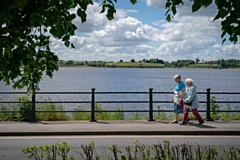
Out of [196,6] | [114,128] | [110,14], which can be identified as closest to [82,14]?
[110,14]

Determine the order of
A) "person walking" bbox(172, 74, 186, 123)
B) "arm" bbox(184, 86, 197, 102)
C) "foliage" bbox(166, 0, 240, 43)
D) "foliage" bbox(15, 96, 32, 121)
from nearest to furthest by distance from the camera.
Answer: "foliage" bbox(166, 0, 240, 43), "arm" bbox(184, 86, 197, 102), "person walking" bbox(172, 74, 186, 123), "foliage" bbox(15, 96, 32, 121)

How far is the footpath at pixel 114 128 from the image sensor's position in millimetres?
12180

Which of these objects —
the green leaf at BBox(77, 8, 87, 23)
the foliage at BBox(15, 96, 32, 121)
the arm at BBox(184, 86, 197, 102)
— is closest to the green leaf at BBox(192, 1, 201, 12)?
the green leaf at BBox(77, 8, 87, 23)

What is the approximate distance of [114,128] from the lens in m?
12.7

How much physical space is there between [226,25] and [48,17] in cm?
170

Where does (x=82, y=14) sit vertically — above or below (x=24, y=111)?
above

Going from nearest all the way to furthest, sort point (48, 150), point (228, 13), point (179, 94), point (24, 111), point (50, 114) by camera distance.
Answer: point (228, 13)
point (48, 150)
point (179, 94)
point (24, 111)
point (50, 114)

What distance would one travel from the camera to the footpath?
1218cm

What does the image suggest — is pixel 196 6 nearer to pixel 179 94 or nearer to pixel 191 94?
pixel 191 94

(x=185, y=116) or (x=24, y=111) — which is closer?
(x=185, y=116)

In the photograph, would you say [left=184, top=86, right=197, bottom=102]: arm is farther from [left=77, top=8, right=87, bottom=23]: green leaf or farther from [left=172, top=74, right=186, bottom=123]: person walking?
[left=77, top=8, right=87, bottom=23]: green leaf

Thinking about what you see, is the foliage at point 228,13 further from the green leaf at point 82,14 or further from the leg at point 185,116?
the leg at point 185,116

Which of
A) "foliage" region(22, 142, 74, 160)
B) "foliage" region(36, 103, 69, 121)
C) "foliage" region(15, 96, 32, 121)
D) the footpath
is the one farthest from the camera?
"foliage" region(36, 103, 69, 121)

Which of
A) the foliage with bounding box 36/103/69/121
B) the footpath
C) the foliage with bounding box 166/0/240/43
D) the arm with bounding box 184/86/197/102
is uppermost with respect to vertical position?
the foliage with bounding box 166/0/240/43
